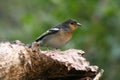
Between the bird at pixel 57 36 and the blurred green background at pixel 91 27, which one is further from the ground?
the blurred green background at pixel 91 27

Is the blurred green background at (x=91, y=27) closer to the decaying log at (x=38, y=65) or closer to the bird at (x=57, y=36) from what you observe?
the bird at (x=57, y=36)

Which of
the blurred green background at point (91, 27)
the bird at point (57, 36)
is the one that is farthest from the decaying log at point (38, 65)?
the blurred green background at point (91, 27)

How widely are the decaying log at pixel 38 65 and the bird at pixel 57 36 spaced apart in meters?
1.51

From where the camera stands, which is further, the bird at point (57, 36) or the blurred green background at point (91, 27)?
the blurred green background at point (91, 27)

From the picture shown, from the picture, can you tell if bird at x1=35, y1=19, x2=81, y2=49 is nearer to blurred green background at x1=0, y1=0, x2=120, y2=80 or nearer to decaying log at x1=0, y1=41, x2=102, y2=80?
decaying log at x1=0, y1=41, x2=102, y2=80

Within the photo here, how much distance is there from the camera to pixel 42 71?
216 inches

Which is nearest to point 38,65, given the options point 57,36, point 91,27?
point 57,36

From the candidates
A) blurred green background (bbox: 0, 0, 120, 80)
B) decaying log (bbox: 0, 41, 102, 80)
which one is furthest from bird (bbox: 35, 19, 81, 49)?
blurred green background (bbox: 0, 0, 120, 80)

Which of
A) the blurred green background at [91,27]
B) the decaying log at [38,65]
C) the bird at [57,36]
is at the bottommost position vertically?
the decaying log at [38,65]

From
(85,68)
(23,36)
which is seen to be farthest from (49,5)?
(85,68)

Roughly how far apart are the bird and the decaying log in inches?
59.5

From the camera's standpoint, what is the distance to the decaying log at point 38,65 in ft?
16.8

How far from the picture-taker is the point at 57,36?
299 inches

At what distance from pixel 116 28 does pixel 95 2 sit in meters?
0.75
